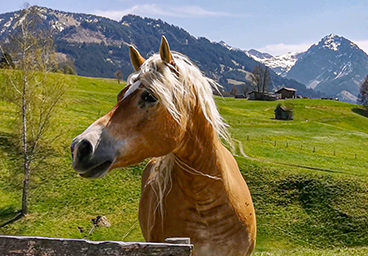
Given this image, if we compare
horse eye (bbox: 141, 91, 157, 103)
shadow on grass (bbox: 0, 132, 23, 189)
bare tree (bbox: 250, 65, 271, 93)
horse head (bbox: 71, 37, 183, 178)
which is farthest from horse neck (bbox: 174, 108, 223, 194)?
bare tree (bbox: 250, 65, 271, 93)

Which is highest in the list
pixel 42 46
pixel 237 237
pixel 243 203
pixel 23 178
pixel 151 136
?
pixel 42 46

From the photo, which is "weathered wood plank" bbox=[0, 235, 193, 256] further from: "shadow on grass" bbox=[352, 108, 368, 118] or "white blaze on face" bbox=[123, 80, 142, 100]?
"shadow on grass" bbox=[352, 108, 368, 118]

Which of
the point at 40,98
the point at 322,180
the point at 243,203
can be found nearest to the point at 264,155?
the point at 322,180

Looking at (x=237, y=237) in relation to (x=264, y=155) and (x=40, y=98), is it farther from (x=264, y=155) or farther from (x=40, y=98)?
(x=264, y=155)

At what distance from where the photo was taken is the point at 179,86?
382 cm

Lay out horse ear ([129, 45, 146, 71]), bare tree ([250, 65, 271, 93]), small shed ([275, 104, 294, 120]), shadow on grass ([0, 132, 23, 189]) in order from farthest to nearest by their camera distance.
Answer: bare tree ([250, 65, 271, 93]), small shed ([275, 104, 294, 120]), shadow on grass ([0, 132, 23, 189]), horse ear ([129, 45, 146, 71])

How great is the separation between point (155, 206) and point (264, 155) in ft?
101

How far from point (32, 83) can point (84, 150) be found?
2332 cm

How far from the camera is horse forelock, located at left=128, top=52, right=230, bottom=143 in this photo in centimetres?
367

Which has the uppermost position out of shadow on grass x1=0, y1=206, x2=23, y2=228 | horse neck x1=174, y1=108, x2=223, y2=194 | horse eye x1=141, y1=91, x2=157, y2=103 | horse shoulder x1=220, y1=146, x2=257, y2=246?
horse eye x1=141, y1=91, x2=157, y2=103

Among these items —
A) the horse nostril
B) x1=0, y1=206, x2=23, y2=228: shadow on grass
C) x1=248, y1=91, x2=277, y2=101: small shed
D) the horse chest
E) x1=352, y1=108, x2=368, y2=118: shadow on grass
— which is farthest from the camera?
x1=248, y1=91, x2=277, y2=101: small shed

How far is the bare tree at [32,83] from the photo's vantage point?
24453 millimetres

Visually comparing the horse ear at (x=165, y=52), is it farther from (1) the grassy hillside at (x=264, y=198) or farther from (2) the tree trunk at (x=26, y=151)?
(2) the tree trunk at (x=26, y=151)

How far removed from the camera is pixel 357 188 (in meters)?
26.3
